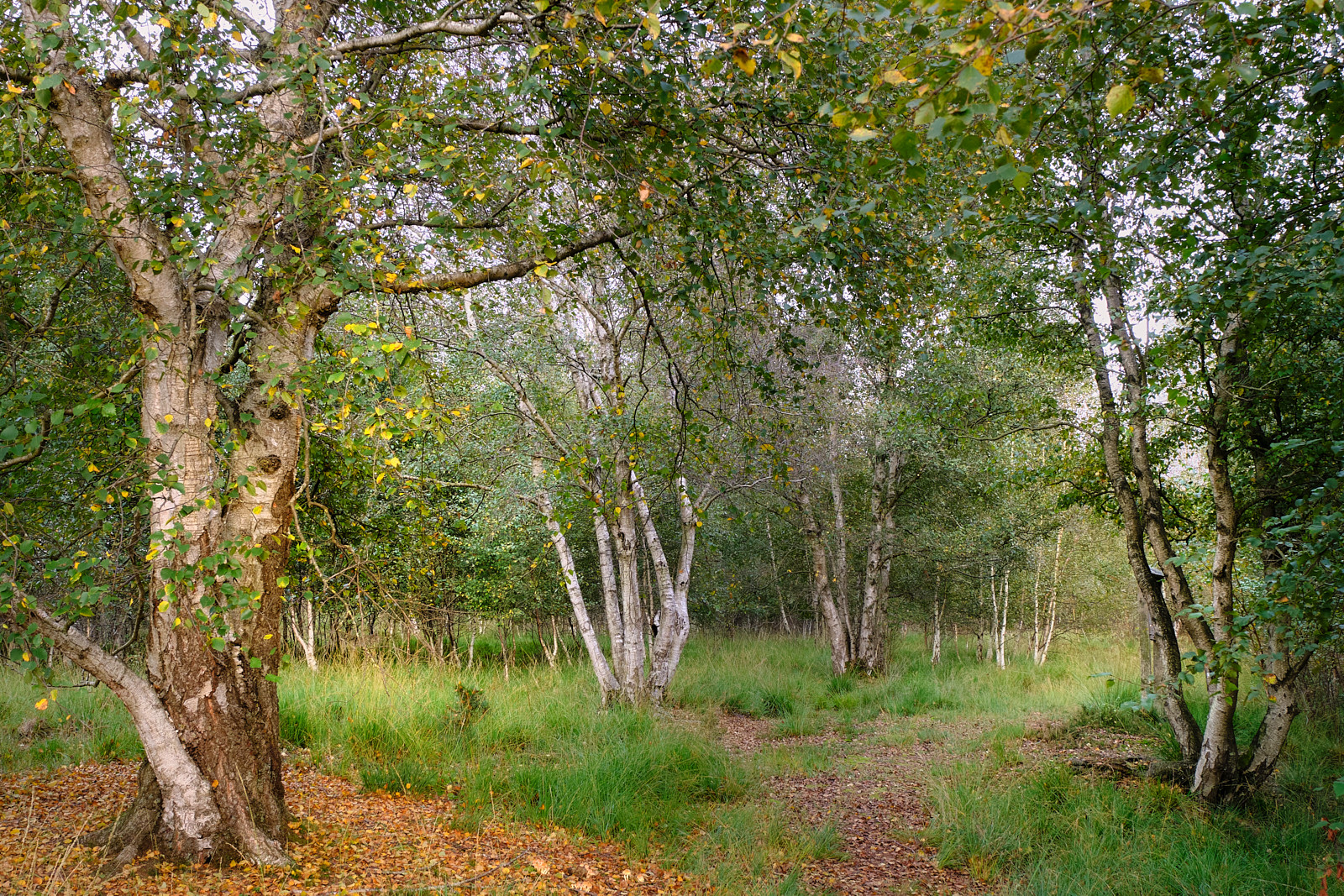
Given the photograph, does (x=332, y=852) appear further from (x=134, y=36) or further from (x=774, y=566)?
(x=774, y=566)

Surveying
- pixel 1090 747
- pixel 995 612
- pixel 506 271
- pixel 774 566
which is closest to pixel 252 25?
pixel 506 271

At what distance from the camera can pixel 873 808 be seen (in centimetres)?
655

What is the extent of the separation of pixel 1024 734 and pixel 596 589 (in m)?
12.0

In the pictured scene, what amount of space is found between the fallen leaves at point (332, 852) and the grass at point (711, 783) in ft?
0.87

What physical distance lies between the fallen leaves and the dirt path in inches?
59.3

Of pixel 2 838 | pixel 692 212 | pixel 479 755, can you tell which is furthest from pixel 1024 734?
pixel 2 838

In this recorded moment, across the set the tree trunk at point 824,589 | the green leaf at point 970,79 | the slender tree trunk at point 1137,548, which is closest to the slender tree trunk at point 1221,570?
the slender tree trunk at point 1137,548

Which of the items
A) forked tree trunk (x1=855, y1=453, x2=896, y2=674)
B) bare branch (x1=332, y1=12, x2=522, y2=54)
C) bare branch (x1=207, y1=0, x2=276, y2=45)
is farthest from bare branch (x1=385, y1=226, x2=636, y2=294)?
forked tree trunk (x1=855, y1=453, x2=896, y2=674)

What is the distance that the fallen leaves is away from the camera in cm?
362

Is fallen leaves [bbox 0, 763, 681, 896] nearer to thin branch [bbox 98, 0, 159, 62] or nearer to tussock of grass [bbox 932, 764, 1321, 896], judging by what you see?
tussock of grass [bbox 932, 764, 1321, 896]

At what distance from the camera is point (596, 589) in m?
19.3

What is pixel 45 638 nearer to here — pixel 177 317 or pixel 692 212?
pixel 177 317

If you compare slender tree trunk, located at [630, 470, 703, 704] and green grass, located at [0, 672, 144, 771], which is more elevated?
slender tree trunk, located at [630, 470, 703, 704]

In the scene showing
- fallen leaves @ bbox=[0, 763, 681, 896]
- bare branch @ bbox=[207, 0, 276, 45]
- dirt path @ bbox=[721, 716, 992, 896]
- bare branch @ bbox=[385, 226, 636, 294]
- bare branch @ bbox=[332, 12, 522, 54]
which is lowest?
dirt path @ bbox=[721, 716, 992, 896]
